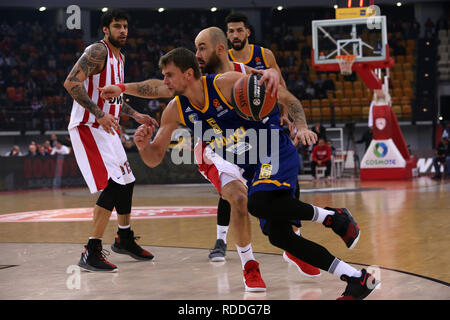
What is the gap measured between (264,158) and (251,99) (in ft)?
1.54

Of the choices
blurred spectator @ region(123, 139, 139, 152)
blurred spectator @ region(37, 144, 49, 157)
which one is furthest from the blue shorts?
blurred spectator @ region(37, 144, 49, 157)

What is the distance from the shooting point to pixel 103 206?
491 centimetres

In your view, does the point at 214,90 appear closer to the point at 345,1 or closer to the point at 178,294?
the point at 178,294

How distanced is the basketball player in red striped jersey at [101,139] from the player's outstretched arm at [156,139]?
2.54 ft

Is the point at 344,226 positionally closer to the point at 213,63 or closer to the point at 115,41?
the point at 213,63

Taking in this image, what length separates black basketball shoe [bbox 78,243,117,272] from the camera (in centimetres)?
466

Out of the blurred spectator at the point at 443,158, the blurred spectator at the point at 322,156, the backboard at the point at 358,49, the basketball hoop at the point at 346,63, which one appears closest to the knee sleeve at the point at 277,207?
the basketball hoop at the point at 346,63

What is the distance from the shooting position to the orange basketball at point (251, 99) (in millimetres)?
3430

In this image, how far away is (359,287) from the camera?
11.1 ft

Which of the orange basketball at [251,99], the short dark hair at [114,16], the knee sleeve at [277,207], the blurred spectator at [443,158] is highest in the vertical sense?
the short dark hair at [114,16]

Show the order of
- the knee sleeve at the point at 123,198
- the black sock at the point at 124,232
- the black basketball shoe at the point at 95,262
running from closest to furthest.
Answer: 1. the black basketball shoe at the point at 95,262
2. the knee sleeve at the point at 123,198
3. the black sock at the point at 124,232

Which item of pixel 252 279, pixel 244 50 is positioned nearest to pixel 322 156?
pixel 244 50

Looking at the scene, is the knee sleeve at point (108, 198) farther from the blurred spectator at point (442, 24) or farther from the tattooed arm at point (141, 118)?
the blurred spectator at point (442, 24)

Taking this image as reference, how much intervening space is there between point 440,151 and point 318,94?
6906 mm
